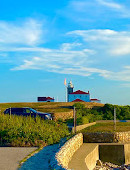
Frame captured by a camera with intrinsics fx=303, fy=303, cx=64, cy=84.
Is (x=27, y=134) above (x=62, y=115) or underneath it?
underneath

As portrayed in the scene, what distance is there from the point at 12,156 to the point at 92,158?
465cm

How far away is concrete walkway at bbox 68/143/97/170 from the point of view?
40.3ft

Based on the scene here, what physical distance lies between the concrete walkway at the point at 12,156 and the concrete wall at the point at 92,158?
275 cm

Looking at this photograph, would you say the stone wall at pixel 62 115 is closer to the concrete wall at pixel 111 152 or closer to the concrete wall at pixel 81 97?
the concrete wall at pixel 111 152

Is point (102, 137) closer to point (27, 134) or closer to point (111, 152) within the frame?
point (111, 152)

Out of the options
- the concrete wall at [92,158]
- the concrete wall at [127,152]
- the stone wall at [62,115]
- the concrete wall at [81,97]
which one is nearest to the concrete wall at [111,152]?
the concrete wall at [127,152]

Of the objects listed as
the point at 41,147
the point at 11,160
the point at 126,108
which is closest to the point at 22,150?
the point at 41,147

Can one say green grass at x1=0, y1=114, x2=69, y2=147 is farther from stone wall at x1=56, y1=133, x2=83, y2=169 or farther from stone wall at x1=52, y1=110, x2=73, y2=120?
stone wall at x1=52, y1=110, x2=73, y2=120

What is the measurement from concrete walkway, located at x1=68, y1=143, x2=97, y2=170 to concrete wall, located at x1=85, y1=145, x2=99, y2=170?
0.17 meters

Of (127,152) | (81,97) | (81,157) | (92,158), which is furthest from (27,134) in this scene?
(81,97)

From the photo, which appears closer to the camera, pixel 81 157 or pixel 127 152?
pixel 81 157

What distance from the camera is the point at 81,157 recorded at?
1416 cm

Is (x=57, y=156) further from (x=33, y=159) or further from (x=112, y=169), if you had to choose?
(x=112, y=169)

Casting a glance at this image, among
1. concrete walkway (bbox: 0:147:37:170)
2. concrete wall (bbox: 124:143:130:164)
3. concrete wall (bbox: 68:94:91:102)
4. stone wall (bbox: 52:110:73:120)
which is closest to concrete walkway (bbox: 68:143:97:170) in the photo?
concrete wall (bbox: 124:143:130:164)
